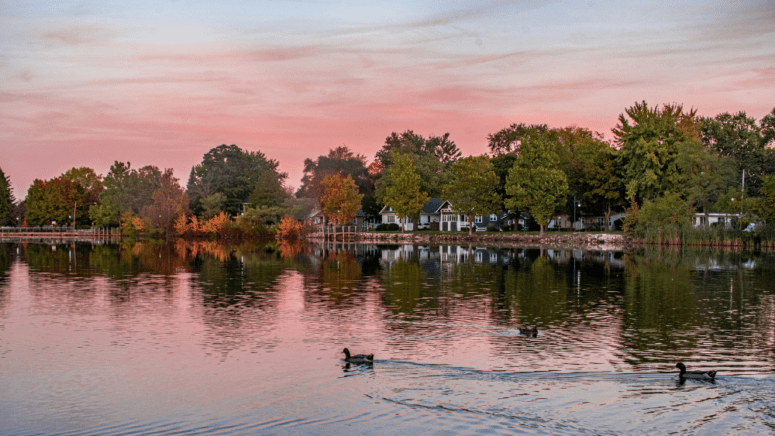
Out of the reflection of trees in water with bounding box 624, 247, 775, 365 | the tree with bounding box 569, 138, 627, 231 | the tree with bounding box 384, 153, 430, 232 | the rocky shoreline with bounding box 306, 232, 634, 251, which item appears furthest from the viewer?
the tree with bounding box 384, 153, 430, 232

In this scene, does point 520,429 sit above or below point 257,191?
below

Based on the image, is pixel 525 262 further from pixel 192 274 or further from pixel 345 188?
pixel 345 188

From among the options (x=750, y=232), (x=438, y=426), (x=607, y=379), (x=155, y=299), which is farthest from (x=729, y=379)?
(x=750, y=232)

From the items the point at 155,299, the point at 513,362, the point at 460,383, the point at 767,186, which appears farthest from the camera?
the point at 767,186

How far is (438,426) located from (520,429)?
1.56m

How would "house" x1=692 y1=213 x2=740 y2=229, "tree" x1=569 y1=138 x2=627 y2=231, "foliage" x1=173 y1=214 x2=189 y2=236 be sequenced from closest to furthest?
"house" x1=692 y1=213 x2=740 y2=229 → "tree" x1=569 y1=138 x2=627 y2=231 → "foliage" x1=173 y1=214 x2=189 y2=236

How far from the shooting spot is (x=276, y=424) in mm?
13031

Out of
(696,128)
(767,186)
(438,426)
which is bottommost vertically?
(438,426)

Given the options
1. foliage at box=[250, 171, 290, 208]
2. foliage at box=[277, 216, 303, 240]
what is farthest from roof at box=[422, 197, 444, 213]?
foliage at box=[250, 171, 290, 208]

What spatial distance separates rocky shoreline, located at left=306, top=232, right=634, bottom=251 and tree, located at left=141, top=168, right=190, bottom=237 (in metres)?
29.3

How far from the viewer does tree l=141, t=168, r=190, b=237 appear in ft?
429

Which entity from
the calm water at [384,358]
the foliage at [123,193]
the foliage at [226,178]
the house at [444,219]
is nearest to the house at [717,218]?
the house at [444,219]

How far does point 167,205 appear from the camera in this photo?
130 m

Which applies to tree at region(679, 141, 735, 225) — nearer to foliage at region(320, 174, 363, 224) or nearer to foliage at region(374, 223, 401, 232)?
foliage at region(320, 174, 363, 224)
